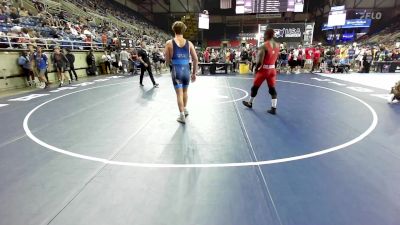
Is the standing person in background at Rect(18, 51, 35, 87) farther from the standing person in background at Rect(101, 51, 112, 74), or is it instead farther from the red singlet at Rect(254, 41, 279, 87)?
the red singlet at Rect(254, 41, 279, 87)

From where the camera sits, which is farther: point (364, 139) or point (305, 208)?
point (364, 139)

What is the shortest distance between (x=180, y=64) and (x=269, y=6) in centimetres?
1926

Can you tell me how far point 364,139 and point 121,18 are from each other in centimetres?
3495

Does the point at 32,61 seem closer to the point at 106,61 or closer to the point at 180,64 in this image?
the point at 106,61

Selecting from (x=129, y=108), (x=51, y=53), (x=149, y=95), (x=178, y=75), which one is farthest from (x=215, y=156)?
(x=51, y=53)

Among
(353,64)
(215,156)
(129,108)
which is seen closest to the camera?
(215,156)

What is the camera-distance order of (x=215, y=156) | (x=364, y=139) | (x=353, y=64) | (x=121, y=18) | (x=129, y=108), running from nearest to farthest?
(x=215, y=156), (x=364, y=139), (x=129, y=108), (x=353, y=64), (x=121, y=18)

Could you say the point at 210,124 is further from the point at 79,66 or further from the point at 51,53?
the point at 79,66

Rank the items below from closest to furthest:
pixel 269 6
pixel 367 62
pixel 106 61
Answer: pixel 367 62 → pixel 106 61 → pixel 269 6

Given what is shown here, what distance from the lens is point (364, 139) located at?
13.1 feet

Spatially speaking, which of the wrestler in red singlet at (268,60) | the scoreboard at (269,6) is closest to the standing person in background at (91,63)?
the wrestler in red singlet at (268,60)

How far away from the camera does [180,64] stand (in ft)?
16.1

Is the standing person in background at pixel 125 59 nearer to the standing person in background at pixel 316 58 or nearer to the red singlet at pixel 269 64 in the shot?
the standing person in background at pixel 316 58

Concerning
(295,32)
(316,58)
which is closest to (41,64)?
(316,58)
